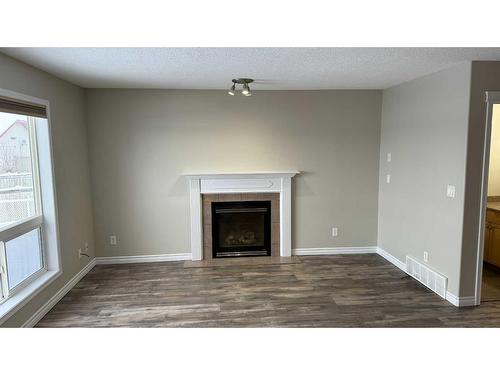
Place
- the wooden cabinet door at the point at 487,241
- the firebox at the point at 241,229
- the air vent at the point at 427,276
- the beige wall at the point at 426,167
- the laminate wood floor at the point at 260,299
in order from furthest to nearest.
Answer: the firebox at the point at 241,229, the wooden cabinet door at the point at 487,241, the air vent at the point at 427,276, the beige wall at the point at 426,167, the laminate wood floor at the point at 260,299

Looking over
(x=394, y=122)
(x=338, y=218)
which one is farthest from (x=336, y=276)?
(x=394, y=122)

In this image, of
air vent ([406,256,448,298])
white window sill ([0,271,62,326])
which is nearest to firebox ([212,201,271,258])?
air vent ([406,256,448,298])

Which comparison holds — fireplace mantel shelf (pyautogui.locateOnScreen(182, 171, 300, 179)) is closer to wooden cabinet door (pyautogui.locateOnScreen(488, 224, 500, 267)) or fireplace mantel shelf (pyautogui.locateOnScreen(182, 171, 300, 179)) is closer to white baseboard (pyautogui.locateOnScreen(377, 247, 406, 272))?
white baseboard (pyautogui.locateOnScreen(377, 247, 406, 272))

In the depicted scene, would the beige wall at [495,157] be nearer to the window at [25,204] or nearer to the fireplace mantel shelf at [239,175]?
the fireplace mantel shelf at [239,175]

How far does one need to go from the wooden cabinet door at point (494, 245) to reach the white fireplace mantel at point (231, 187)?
2515mm

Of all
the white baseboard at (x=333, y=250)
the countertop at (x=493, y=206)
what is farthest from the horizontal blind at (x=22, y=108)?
the countertop at (x=493, y=206)

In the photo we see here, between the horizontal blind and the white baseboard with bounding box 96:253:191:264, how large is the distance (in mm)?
2228

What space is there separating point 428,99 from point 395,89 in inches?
31.2

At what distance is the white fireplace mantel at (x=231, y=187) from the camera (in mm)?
4645

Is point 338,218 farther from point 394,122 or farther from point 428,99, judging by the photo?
point 428,99

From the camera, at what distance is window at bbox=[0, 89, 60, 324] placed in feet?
9.16

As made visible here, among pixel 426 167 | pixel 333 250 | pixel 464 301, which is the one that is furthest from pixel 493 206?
pixel 333 250

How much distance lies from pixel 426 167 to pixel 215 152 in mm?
2642
